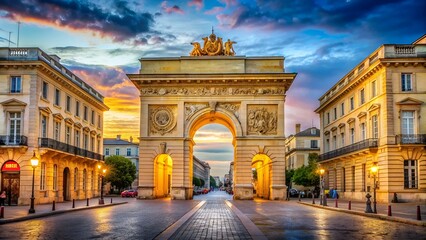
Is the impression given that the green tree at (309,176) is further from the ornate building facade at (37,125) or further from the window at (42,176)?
the window at (42,176)

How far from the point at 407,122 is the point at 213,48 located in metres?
21.7

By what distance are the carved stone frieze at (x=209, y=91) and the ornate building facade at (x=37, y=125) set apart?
7504mm

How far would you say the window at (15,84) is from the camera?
40156 mm

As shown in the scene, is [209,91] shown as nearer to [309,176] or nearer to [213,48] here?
[213,48]

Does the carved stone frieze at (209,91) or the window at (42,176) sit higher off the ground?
the carved stone frieze at (209,91)

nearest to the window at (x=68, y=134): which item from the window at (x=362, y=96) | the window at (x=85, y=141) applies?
the window at (x=85, y=141)

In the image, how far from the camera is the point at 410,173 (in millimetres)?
42688

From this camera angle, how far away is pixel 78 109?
5288 cm

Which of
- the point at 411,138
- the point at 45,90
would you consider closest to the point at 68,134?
the point at 45,90

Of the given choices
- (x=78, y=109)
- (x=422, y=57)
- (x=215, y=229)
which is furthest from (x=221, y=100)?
(x=215, y=229)

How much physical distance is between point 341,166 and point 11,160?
1374 inches

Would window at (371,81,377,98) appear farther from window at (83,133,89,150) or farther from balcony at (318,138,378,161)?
window at (83,133,89,150)

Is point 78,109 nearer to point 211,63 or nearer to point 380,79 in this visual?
point 211,63

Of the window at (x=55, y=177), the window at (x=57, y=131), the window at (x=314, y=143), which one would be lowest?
the window at (x=55, y=177)
